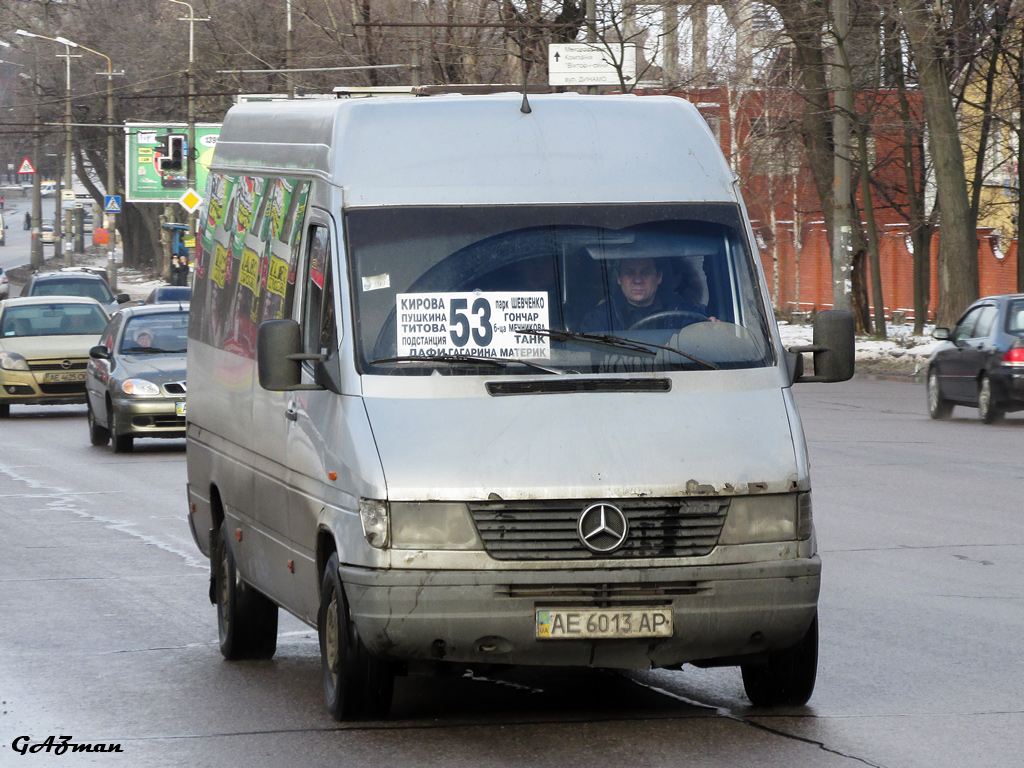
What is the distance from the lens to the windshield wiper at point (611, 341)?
6816mm

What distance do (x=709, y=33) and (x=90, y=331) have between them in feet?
72.4

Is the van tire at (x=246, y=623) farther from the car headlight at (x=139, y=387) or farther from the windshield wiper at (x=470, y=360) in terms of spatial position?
the car headlight at (x=139, y=387)

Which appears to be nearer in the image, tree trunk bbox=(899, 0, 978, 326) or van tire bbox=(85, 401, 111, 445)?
van tire bbox=(85, 401, 111, 445)

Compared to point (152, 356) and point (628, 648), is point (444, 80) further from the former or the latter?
point (628, 648)

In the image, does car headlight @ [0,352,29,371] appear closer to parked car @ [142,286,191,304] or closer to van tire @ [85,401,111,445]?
van tire @ [85,401,111,445]

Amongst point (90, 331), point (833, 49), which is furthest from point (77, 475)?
point (833, 49)

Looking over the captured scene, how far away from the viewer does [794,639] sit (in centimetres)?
650

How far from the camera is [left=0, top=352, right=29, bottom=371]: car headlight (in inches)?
997

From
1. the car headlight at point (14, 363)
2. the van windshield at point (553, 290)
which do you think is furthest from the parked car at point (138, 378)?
the van windshield at point (553, 290)

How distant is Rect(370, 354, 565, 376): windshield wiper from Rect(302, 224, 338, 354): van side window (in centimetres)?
28

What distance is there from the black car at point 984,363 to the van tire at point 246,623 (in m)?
14.5

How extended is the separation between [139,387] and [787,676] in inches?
560

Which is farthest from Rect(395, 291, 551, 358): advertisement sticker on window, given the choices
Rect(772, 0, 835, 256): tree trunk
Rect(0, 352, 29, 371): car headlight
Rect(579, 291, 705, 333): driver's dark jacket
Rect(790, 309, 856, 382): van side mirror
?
Rect(772, 0, 835, 256): tree trunk

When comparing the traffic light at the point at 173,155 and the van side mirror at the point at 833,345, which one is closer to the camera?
the van side mirror at the point at 833,345
